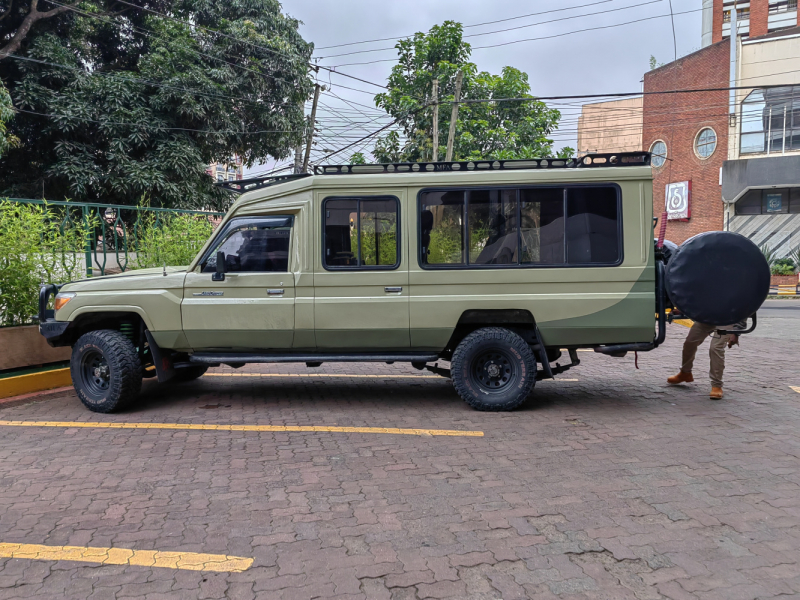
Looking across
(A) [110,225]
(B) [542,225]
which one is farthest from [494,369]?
(A) [110,225]

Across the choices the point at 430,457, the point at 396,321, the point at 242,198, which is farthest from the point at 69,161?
the point at 430,457

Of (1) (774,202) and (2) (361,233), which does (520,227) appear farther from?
(1) (774,202)

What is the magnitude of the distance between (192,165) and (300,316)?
1395 cm

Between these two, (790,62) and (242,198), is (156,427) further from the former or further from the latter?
(790,62)

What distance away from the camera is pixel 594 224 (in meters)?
6.54

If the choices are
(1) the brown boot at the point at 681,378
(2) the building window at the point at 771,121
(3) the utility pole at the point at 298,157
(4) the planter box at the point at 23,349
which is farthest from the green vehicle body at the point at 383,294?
(2) the building window at the point at 771,121

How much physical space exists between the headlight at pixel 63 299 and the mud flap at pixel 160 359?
2.80ft

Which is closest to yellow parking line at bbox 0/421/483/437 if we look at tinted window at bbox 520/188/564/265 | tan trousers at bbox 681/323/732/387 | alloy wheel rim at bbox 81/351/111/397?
alloy wheel rim at bbox 81/351/111/397

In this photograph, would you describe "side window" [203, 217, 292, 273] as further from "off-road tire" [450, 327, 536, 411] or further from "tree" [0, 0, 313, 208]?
"tree" [0, 0, 313, 208]

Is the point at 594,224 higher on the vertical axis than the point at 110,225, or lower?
lower

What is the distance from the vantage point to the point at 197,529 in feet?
12.8

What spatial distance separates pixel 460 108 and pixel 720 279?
829 inches

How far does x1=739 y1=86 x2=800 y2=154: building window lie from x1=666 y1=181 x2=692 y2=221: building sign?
12.0 feet

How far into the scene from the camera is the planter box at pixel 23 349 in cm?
770
